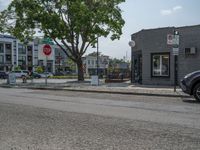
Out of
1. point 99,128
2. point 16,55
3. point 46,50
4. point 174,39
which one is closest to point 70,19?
point 46,50

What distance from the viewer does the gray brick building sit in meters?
25.1

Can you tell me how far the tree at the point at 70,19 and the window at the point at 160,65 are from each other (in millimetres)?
11467

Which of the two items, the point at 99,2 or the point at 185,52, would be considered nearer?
the point at 185,52

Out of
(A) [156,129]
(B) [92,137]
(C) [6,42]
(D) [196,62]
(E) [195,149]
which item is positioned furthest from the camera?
(C) [6,42]

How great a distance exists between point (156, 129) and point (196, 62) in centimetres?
1728

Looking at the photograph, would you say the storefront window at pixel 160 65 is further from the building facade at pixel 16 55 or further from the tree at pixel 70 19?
the building facade at pixel 16 55

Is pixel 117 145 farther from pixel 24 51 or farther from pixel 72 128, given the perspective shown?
pixel 24 51

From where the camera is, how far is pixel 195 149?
670cm

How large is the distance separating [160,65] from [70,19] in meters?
14.8

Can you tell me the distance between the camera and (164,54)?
87.7ft

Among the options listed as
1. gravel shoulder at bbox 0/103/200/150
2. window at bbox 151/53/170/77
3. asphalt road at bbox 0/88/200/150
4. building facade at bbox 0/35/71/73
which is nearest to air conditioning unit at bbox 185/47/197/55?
window at bbox 151/53/170/77

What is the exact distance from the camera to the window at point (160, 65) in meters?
26.7

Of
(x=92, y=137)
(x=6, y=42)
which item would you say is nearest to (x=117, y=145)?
(x=92, y=137)

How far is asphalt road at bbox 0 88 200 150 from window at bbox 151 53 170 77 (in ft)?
45.6
